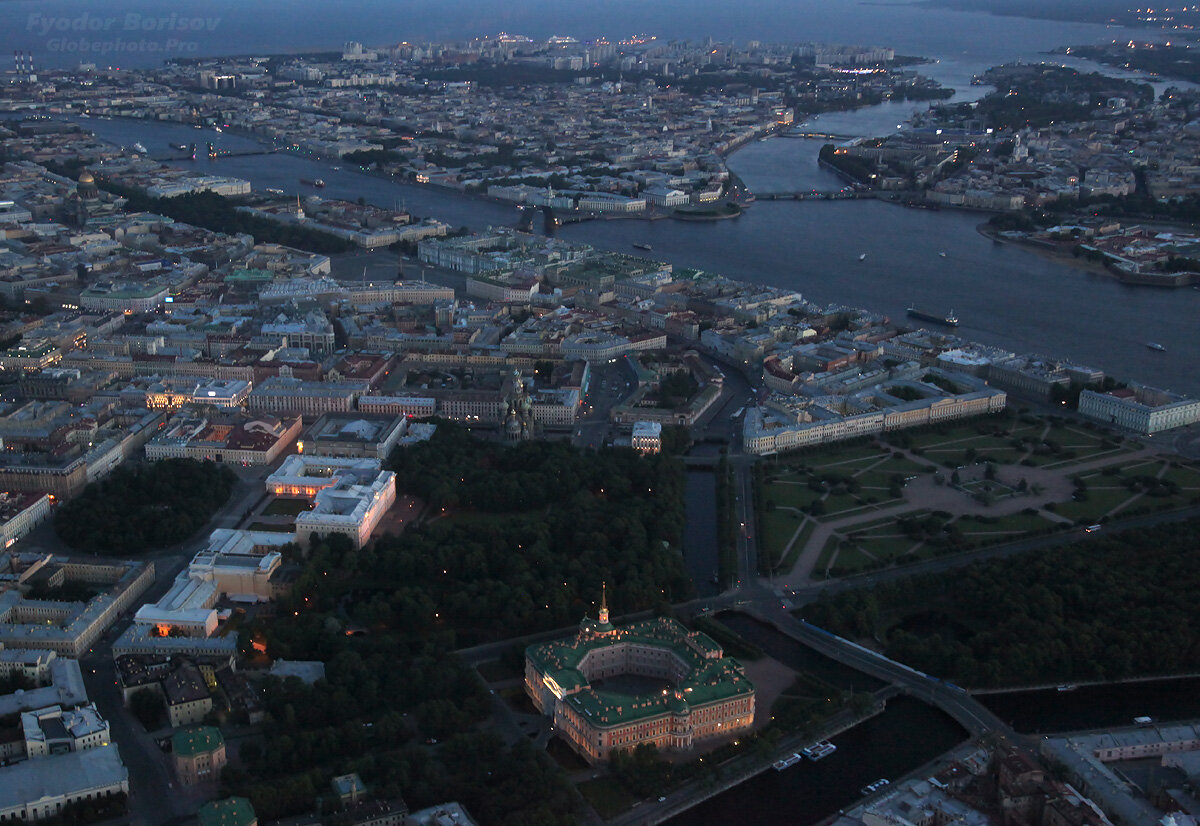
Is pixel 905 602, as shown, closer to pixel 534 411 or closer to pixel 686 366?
pixel 534 411

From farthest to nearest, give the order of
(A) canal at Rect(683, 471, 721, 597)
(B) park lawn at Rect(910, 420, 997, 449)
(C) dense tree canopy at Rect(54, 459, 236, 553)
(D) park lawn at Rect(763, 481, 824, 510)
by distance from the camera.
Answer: (B) park lawn at Rect(910, 420, 997, 449) < (D) park lawn at Rect(763, 481, 824, 510) < (C) dense tree canopy at Rect(54, 459, 236, 553) < (A) canal at Rect(683, 471, 721, 597)

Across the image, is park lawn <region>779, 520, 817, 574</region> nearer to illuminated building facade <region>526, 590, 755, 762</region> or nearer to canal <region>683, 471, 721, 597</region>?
canal <region>683, 471, 721, 597</region>

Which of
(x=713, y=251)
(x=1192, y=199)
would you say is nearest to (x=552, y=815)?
(x=713, y=251)

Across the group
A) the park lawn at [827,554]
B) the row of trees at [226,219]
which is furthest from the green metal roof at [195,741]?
the row of trees at [226,219]

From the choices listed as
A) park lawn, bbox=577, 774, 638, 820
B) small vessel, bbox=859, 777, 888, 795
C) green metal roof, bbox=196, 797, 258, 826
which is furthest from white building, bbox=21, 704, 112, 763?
small vessel, bbox=859, 777, 888, 795

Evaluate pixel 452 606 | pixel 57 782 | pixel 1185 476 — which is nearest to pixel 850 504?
pixel 1185 476

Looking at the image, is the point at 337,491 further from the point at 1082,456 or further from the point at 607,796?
the point at 1082,456

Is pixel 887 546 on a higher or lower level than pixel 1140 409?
lower
